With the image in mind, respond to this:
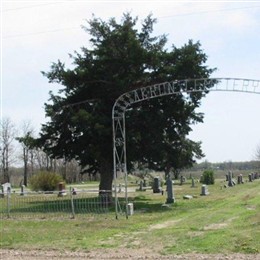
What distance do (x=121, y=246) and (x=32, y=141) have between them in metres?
17.1

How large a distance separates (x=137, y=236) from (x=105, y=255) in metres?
2.96

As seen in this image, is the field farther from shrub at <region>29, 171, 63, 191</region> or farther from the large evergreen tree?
shrub at <region>29, 171, 63, 191</region>

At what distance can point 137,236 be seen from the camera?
14.1 m

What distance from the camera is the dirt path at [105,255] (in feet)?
34.1

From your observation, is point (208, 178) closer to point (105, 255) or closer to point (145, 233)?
point (145, 233)

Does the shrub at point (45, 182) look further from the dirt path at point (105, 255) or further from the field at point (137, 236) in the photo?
the dirt path at point (105, 255)

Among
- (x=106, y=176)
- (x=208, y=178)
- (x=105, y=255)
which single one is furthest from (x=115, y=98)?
(x=208, y=178)

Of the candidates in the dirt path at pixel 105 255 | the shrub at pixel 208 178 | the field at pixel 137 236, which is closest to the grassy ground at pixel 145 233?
the field at pixel 137 236

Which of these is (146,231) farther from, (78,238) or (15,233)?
(15,233)

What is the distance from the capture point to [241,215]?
1669cm

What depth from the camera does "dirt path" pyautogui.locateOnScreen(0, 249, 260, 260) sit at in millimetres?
10398

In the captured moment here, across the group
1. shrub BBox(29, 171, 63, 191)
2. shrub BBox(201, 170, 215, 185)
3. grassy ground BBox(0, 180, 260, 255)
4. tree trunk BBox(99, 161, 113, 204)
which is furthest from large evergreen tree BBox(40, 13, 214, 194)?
shrub BBox(201, 170, 215, 185)

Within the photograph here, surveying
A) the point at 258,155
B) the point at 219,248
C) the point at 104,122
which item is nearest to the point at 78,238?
the point at 219,248

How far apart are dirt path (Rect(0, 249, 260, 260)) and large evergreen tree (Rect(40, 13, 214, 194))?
12920 millimetres
